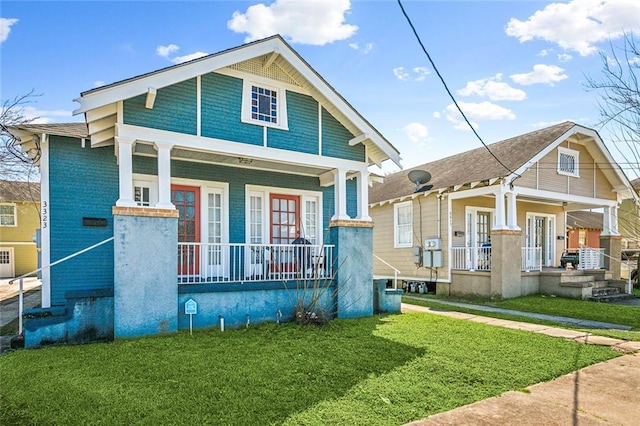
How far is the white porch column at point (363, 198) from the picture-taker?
9.30m

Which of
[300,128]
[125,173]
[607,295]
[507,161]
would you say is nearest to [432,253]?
[507,161]

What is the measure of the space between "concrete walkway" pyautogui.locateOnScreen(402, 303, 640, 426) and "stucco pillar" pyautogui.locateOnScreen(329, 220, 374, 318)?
4.47m

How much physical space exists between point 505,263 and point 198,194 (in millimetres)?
9247

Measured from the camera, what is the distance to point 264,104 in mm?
8609

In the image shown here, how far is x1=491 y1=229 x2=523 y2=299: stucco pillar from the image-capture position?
489 inches

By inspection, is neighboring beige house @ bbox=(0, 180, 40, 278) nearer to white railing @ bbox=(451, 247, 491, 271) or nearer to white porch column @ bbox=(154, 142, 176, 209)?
white porch column @ bbox=(154, 142, 176, 209)

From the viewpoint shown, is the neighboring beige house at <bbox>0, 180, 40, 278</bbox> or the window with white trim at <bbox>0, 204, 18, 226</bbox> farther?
the window with white trim at <bbox>0, 204, 18, 226</bbox>

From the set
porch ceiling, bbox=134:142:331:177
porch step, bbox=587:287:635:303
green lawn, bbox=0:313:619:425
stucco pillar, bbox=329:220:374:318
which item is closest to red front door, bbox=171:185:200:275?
porch ceiling, bbox=134:142:331:177

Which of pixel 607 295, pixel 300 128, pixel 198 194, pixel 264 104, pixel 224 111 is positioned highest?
pixel 264 104

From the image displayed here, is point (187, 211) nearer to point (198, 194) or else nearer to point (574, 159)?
point (198, 194)

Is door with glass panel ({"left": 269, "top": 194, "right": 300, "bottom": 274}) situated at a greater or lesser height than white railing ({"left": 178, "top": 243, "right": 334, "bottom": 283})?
greater

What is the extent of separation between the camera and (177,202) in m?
9.16

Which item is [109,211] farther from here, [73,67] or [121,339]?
[73,67]

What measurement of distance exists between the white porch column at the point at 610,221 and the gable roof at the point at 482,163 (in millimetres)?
4577
